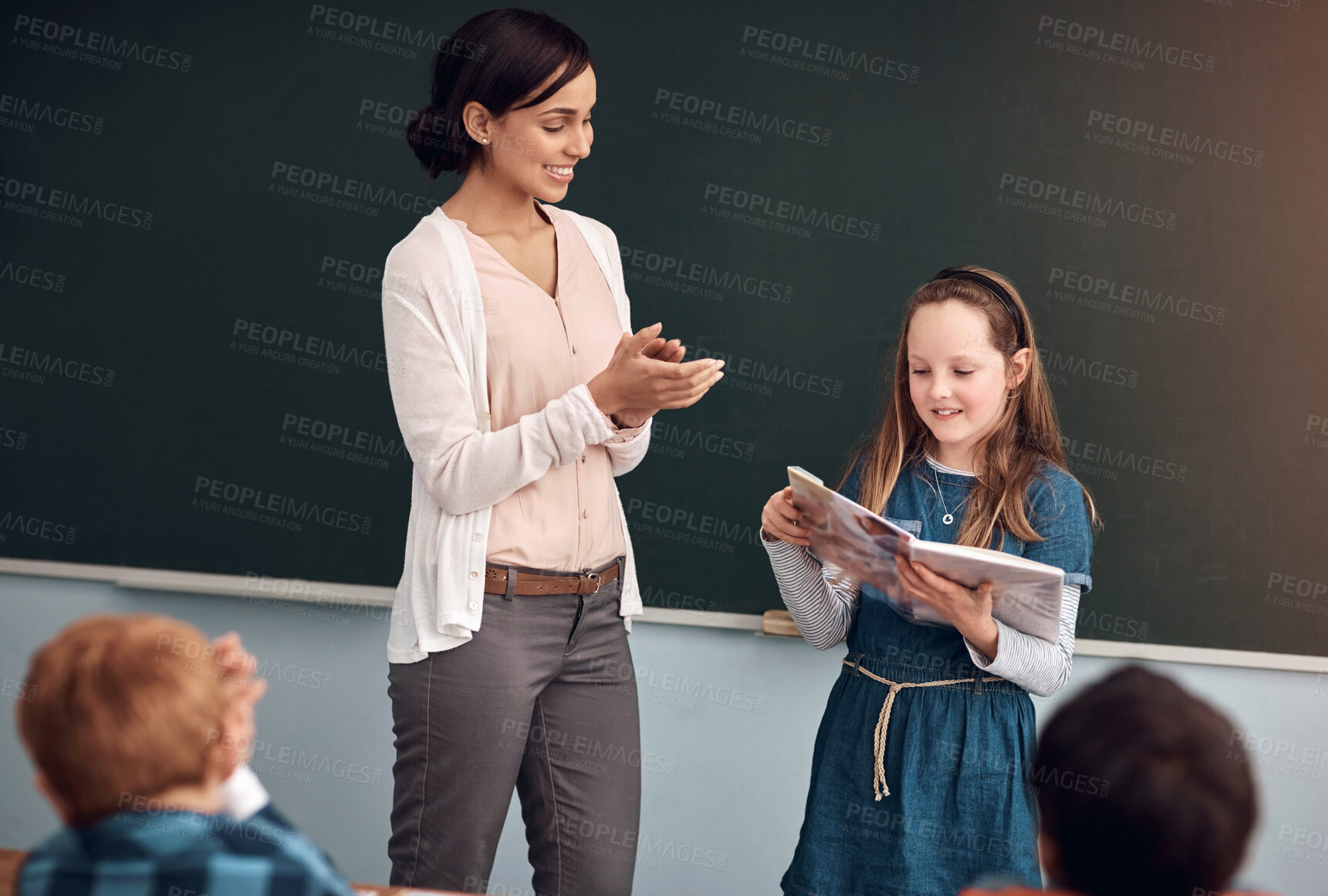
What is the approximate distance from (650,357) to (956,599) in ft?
2.06

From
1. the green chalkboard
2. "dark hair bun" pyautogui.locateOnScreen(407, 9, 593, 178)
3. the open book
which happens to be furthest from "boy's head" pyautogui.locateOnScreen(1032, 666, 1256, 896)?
the green chalkboard

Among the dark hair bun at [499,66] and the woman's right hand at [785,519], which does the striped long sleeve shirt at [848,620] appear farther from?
the dark hair bun at [499,66]

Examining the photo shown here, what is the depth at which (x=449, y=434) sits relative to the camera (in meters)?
1.64

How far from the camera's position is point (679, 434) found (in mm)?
2646

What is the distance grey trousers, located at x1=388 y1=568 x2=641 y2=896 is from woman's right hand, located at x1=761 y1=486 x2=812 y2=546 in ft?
1.00

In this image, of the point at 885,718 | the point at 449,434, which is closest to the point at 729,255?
the point at 449,434

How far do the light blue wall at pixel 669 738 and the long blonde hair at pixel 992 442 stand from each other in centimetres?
94

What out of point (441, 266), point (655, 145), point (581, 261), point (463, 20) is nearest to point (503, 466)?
point (441, 266)

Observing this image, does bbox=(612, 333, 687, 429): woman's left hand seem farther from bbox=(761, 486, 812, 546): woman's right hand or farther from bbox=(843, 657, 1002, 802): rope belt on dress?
bbox=(843, 657, 1002, 802): rope belt on dress

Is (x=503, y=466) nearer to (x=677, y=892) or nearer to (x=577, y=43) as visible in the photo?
(x=577, y=43)

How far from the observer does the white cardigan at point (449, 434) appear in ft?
5.32

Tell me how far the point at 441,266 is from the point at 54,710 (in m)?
0.90

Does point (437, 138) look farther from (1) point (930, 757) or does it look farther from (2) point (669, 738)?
(2) point (669, 738)

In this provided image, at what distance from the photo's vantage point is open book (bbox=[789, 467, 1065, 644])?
57.4 inches
